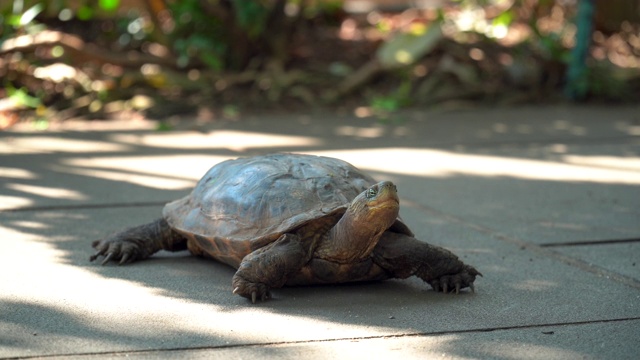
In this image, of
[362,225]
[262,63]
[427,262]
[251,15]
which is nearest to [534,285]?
A: [427,262]

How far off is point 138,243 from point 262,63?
6357 millimetres

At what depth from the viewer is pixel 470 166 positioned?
23.5ft

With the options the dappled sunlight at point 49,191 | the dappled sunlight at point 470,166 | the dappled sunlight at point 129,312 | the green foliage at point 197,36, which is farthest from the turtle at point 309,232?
the green foliage at point 197,36

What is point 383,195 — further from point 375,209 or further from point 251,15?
point 251,15

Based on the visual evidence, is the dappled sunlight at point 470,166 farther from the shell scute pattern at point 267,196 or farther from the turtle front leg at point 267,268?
the turtle front leg at point 267,268

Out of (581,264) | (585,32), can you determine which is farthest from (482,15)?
(581,264)

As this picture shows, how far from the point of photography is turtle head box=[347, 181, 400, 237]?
3.76m

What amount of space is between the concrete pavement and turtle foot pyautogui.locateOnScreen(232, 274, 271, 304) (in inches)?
1.7

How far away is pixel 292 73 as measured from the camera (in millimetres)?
10375

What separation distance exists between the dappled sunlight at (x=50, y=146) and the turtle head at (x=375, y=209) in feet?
13.5

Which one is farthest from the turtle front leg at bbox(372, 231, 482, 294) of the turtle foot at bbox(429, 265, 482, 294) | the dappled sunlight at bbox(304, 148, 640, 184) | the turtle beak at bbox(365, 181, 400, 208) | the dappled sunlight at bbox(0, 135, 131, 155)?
the dappled sunlight at bbox(0, 135, 131, 155)

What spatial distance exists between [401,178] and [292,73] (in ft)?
12.8

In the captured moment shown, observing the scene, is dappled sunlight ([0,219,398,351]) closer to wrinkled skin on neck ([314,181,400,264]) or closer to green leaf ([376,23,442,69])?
wrinkled skin on neck ([314,181,400,264])

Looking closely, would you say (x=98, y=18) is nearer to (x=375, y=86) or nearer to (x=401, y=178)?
(x=375, y=86)
